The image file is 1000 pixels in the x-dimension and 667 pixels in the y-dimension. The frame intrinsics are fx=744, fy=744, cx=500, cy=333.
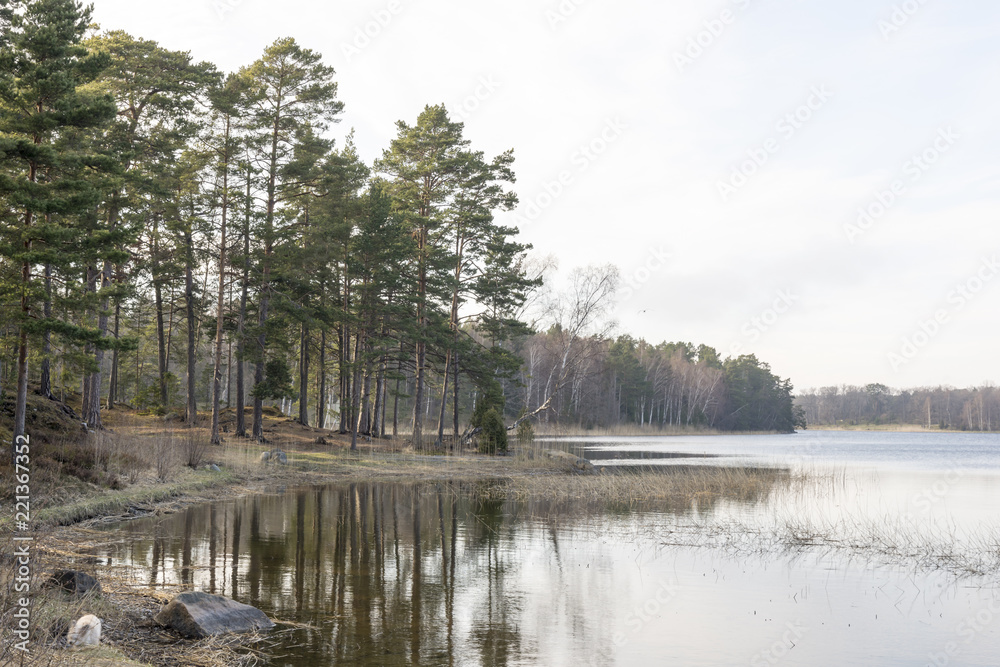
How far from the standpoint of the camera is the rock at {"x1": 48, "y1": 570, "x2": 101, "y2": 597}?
29.1 ft

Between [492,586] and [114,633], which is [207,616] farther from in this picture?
[492,586]

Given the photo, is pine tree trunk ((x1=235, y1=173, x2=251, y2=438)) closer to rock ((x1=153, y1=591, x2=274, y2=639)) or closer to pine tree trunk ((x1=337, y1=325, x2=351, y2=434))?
pine tree trunk ((x1=337, y1=325, x2=351, y2=434))

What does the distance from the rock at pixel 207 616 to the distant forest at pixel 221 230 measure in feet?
29.8

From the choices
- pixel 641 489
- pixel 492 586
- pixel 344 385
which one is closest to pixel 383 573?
pixel 492 586

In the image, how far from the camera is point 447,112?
139 feet

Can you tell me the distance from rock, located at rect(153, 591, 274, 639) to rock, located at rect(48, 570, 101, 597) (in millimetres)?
917

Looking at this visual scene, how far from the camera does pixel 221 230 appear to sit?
33156mm

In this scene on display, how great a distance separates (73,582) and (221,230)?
1036 inches

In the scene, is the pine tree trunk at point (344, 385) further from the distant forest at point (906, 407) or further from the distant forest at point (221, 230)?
the distant forest at point (906, 407)

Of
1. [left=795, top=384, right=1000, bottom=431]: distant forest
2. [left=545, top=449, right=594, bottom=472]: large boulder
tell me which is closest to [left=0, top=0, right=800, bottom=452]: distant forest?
[left=545, top=449, right=594, bottom=472]: large boulder

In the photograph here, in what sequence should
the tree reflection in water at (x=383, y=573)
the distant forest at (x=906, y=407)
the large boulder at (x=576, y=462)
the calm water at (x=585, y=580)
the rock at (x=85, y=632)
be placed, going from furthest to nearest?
the distant forest at (x=906, y=407) → the large boulder at (x=576, y=462) → the calm water at (x=585, y=580) → the tree reflection in water at (x=383, y=573) → the rock at (x=85, y=632)

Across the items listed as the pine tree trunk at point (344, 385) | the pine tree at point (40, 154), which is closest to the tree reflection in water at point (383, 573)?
the pine tree at point (40, 154)

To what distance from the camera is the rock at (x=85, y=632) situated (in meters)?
7.34

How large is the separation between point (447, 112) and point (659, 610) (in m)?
35.9
